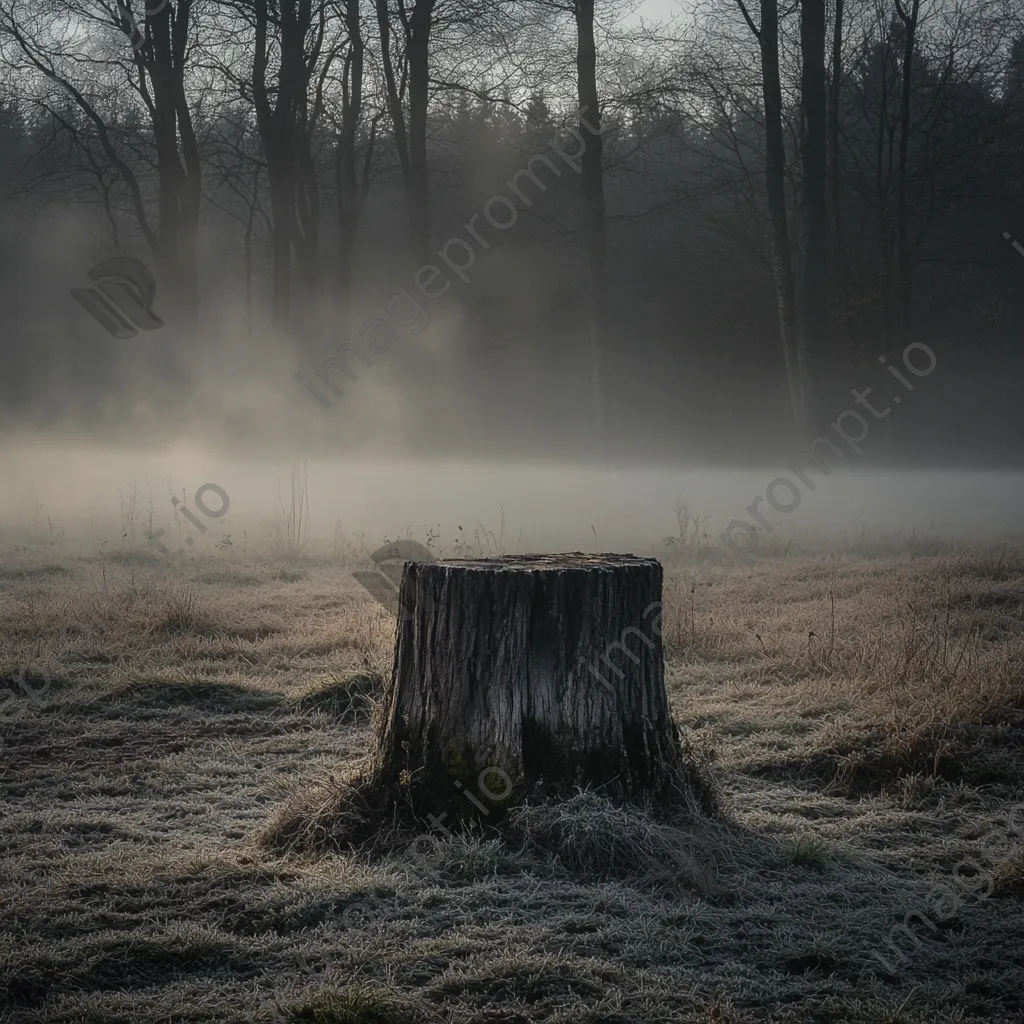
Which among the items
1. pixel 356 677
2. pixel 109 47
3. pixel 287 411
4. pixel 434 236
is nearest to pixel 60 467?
pixel 287 411

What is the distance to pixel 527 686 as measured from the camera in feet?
13.4

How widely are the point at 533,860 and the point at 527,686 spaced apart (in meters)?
0.59

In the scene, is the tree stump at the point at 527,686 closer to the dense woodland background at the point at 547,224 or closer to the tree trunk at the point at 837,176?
the dense woodland background at the point at 547,224

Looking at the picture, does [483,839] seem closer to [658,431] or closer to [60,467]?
[60,467]

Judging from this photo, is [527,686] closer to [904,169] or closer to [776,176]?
[776,176]

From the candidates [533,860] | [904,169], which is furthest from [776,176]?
[533,860]

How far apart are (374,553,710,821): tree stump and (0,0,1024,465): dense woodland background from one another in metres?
13.5

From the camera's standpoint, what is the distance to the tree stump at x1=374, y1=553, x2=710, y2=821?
4.07m

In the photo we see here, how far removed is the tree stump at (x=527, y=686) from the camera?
13.3ft

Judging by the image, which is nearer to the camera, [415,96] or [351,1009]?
[351,1009]

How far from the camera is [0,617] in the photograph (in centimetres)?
828

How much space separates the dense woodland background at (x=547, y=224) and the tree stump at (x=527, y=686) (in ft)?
44.4

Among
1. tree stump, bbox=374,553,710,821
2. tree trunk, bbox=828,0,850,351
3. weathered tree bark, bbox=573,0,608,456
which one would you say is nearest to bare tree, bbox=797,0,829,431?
weathered tree bark, bbox=573,0,608,456

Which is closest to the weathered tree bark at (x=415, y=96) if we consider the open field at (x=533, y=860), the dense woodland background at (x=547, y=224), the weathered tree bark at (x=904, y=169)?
the dense woodland background at (x=547, y=224)
